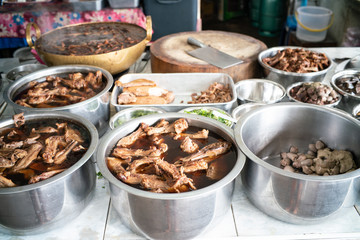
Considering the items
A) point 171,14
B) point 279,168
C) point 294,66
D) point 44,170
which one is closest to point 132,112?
point 44,170

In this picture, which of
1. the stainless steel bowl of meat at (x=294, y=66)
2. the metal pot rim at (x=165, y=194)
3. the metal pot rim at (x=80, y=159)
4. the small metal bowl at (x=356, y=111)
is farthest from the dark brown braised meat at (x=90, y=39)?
the small metal bowl at (x=356, y=111)

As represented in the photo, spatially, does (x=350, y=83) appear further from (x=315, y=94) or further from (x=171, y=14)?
(x=171, y=14)

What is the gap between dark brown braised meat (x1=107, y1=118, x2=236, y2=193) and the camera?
4.48 feet

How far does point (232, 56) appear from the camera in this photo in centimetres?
265

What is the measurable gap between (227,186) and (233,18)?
7465 mm

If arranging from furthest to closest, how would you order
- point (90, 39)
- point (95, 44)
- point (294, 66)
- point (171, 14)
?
1. point (171, 14)
2. point (90, 39)
3. point (95, 44)
4. point (294, 66)

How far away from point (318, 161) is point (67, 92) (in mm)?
1608

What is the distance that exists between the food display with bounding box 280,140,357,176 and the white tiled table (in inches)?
8.2

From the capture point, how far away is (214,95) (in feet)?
7.39

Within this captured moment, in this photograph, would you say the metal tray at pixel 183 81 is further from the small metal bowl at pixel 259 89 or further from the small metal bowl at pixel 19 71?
the small metal bowl at pixel 19 71

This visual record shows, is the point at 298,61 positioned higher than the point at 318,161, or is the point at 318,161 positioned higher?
the point at 298,61

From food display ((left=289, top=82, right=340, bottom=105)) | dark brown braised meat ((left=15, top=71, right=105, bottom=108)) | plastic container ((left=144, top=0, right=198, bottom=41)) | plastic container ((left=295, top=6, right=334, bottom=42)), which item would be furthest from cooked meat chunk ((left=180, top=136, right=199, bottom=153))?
plastic container ((left=295, top=6, right=334, bottom=42))

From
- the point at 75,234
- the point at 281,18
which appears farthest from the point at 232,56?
the point at 281,18

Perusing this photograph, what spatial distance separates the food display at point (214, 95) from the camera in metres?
2.20
